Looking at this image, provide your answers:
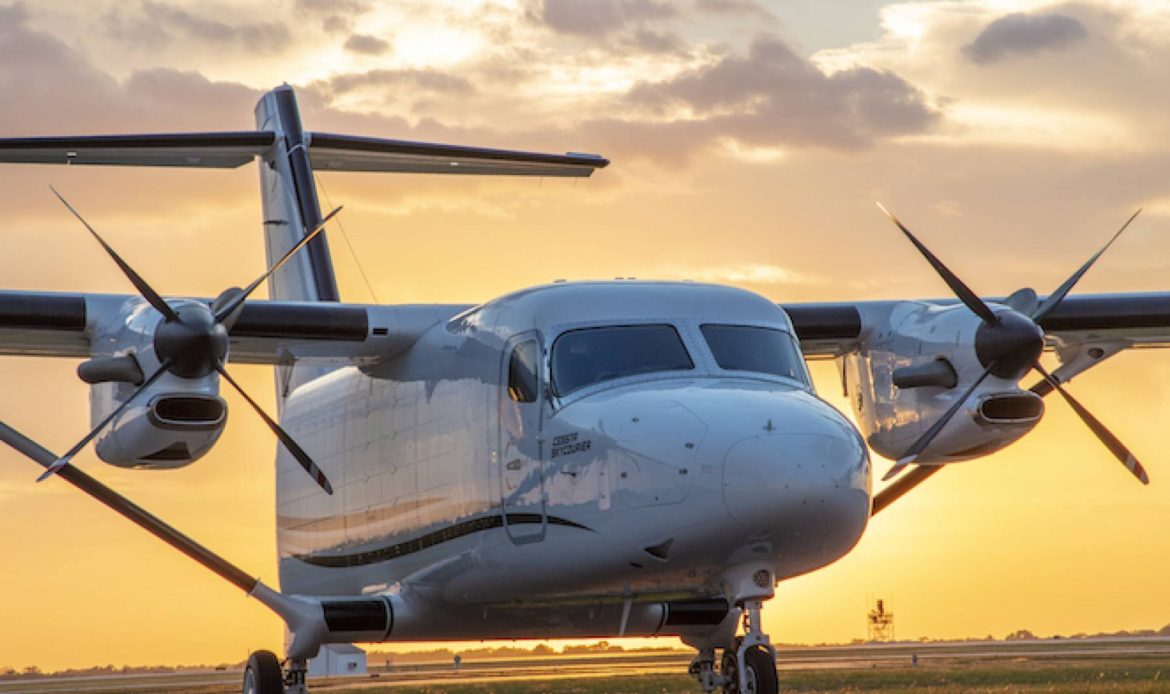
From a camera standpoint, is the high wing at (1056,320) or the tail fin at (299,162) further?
the tail fin at (299,162)

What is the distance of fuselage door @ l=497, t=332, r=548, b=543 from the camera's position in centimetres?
1468

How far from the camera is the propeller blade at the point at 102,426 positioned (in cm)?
1606

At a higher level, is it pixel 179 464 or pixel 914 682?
pixel 914 682

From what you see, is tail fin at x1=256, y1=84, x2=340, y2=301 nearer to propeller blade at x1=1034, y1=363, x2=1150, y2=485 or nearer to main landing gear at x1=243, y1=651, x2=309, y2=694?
main landing gear at x1=243, y1=651, x2=309, y2=694

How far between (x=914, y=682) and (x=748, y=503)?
2092cm

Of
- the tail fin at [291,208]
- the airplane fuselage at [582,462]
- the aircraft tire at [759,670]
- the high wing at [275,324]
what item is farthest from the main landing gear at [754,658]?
the tail fin at [291,208]

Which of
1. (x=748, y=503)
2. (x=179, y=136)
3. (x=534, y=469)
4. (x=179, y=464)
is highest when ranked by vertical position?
(x=179, y=136)

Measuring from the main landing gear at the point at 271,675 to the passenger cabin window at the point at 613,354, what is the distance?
4510 mm

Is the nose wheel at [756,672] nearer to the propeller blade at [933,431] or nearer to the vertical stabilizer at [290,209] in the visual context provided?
the propeller blade at [933,431]

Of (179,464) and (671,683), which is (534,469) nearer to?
(179,464)

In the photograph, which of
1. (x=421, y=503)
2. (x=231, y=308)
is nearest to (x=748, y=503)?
(x=421, y=503)

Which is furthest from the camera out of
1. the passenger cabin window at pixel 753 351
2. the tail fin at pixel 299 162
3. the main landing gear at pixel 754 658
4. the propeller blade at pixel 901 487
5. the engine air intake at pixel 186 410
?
the tail fin at pixel 299 162

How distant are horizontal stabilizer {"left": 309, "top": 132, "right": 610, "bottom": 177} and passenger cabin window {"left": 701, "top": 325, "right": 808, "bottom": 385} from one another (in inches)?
327

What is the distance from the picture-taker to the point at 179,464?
16625 mm
